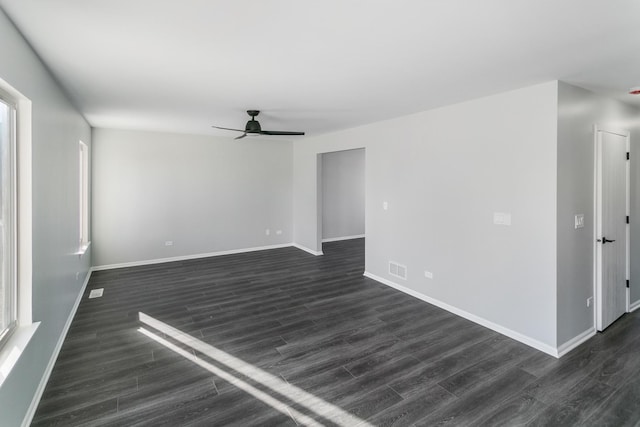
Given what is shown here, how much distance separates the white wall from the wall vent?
0.09 m

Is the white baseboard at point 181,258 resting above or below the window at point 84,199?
below

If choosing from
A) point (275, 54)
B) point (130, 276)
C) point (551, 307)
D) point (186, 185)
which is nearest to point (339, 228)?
point (186, 185)

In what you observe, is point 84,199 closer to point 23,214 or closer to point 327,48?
point 23,214

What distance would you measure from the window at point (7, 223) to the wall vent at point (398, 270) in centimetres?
417

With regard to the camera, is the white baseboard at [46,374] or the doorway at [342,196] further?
the doorway at [342,196]

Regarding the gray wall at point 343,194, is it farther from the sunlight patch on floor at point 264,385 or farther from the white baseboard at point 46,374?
the white baseboard at point 46,374

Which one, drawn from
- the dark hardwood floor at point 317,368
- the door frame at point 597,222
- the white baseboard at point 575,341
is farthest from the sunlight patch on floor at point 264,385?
the door frame at point 597,222

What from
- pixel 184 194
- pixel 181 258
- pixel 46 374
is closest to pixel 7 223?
pixel 46 374

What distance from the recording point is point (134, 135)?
19.4ft

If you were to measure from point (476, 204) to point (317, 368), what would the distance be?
2500 mm

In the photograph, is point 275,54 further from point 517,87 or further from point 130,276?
point 130,276

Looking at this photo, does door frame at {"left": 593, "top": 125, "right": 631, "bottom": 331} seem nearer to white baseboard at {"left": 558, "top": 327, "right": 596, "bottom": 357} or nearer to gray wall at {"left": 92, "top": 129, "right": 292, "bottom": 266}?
white baseboard at {"left": 558, "top": 327, "right": 596, "bottom": 357}

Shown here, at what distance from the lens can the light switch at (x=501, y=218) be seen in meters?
3.29

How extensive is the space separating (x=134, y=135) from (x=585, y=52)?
21.5 feet
